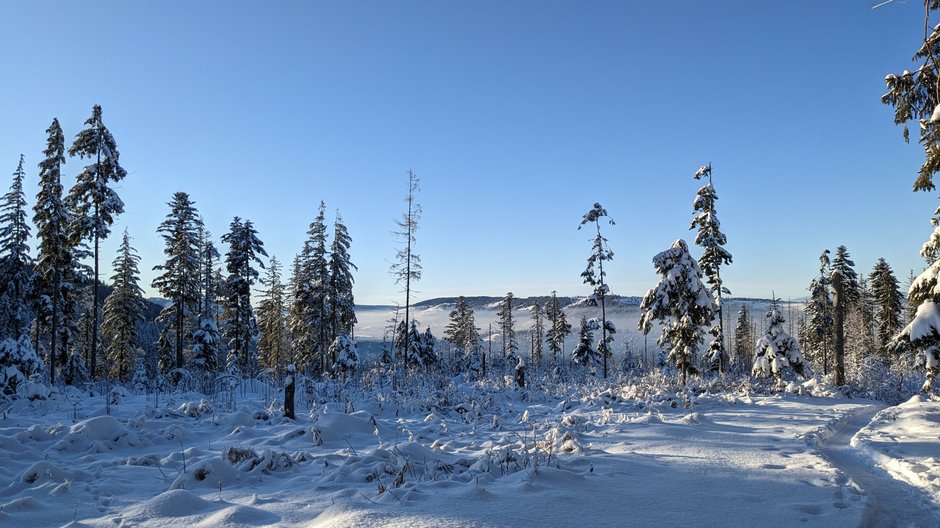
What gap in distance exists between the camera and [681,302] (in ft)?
64.8

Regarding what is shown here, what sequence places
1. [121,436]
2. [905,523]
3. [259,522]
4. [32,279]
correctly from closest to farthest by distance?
[259,522], [905,523], [121,436], [32,279]

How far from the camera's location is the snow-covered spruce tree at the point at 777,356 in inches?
799

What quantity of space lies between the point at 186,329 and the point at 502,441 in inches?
1562

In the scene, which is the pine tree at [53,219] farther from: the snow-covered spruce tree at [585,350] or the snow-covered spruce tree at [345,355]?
the snow-covered spruce tree at [585,350]

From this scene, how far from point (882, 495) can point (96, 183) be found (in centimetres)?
2838

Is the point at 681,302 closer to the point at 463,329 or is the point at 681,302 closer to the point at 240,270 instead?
the point at 240,270

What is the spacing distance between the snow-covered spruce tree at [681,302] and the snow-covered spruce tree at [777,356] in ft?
9.57

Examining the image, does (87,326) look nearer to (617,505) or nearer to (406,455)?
(406,455)

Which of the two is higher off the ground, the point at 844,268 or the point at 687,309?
the point at 844,268

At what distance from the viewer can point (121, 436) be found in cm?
764

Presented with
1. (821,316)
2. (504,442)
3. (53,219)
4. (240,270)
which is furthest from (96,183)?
(821,316)

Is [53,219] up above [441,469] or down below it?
above

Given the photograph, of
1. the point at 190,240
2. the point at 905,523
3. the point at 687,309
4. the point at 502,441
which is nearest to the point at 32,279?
the point at 190,240

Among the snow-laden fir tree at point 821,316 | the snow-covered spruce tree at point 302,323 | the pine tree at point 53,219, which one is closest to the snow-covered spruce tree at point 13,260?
the pine tree at point 53,219
